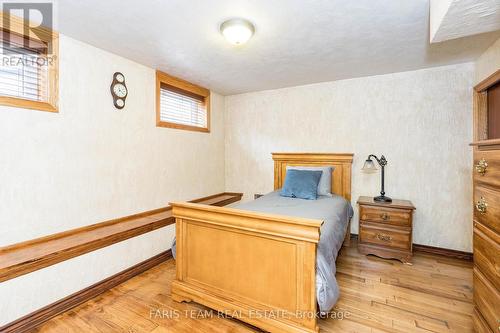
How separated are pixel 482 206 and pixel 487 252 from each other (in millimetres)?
254

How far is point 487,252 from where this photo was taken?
4.34 feet

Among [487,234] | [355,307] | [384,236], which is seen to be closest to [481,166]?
[487,234]

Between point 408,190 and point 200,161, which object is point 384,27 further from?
point 200,161

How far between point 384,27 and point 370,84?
1.30 metres

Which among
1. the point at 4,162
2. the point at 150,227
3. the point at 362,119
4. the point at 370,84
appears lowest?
the point at 150,227

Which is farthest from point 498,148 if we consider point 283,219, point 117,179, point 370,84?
point 117,179

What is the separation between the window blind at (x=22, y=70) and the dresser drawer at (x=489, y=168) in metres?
3.09

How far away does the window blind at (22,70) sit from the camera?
175 cm

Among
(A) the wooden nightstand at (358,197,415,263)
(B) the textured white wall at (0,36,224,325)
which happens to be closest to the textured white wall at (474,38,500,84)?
(A) the wooden nightstand at (358,197,415,263)

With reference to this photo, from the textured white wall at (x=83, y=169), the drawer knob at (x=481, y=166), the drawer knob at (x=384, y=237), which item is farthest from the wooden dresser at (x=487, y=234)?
the textured white wall at (x=83, y=169)

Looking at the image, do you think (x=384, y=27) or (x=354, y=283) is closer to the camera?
(x=384, y=27)

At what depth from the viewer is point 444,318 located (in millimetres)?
1750

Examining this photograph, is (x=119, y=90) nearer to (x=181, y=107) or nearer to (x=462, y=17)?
(x=181, y=107)

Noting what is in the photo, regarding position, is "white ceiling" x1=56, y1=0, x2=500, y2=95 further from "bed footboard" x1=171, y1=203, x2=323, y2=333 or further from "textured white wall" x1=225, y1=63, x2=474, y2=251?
"bed footboard" x1=171, y1=203, x2=323, y2=333
